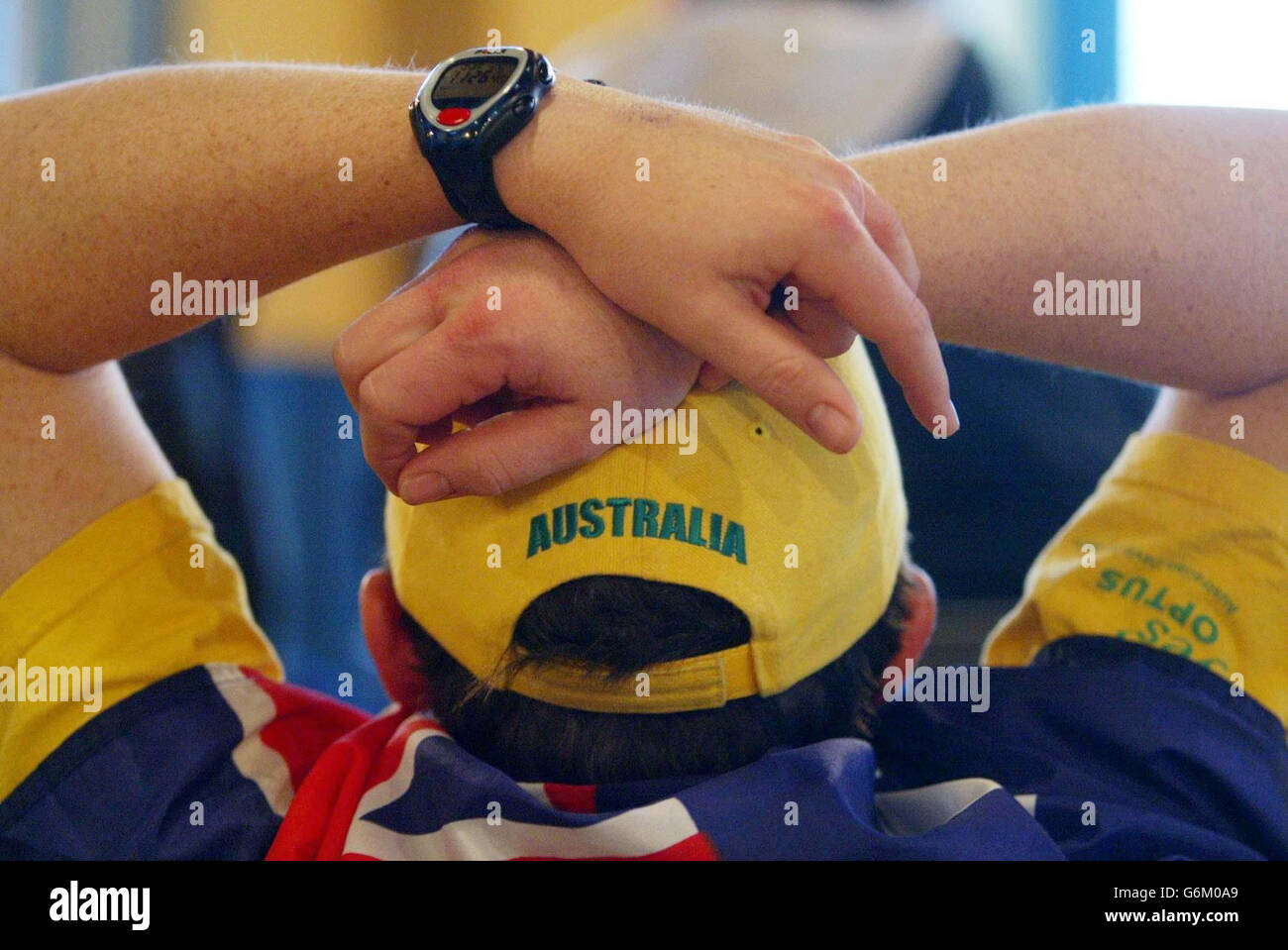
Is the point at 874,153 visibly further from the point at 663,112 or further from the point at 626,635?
the point at 626,635

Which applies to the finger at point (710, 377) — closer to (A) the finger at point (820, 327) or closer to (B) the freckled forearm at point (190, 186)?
(A) the finger at point (820, 327)

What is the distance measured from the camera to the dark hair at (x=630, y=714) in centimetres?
65

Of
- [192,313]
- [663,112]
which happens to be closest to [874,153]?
[663,112]

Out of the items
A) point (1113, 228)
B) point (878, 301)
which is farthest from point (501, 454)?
point (1113, 228)

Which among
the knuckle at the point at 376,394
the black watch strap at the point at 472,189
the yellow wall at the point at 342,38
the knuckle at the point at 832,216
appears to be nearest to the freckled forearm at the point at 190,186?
the black watch strap at the point at 472,189

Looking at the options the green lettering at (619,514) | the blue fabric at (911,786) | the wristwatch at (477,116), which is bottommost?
the blue fabric at (911,786)

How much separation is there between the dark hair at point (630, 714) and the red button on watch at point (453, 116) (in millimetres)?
267

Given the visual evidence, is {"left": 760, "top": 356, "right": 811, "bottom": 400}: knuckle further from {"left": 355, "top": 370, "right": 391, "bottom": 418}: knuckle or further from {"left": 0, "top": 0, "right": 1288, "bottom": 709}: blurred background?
{"left": 0, "top": 0, "right": 1288, "bottom": 709}: blurred background

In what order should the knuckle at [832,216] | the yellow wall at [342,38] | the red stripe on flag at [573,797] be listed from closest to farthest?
the knuckle at [832,216] → the red stripe on flag at [573,797] → the yellow wall at [342,38]

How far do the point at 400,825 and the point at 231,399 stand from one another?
152cm

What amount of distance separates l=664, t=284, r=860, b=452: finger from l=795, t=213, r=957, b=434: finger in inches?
1.2

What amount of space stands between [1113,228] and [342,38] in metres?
2.34

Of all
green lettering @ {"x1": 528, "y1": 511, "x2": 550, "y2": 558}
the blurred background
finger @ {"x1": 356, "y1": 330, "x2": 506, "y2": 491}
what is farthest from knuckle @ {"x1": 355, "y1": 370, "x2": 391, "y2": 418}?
the blurred background

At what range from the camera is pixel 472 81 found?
0.65m
